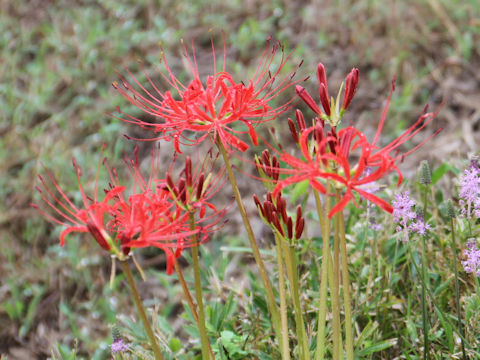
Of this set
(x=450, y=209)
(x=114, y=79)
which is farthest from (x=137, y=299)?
(x=114, y=79)

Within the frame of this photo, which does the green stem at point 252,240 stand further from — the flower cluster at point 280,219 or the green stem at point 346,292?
the green stem at point 346,292

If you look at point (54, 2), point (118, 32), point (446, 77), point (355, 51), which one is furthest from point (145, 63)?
point (446, 77)

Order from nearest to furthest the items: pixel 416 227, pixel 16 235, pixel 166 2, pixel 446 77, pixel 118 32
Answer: pixel 416 227
pixel 16 235
pixel 446 77
pixel 118 32
pixel 166 2

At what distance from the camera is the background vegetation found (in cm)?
266

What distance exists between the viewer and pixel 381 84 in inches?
142

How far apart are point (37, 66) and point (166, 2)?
3.52 ft

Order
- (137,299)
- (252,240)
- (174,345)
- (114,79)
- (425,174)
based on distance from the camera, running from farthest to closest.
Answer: (114,79)
(174,345)
(425,174)
(252,240)
(137,299)

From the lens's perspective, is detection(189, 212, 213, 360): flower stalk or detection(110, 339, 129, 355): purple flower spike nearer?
→ detection(189, 212, 213, 360): flower stalk

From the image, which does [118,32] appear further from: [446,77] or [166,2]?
[446,77]

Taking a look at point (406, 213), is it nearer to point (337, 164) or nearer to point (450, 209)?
point (450, 209)

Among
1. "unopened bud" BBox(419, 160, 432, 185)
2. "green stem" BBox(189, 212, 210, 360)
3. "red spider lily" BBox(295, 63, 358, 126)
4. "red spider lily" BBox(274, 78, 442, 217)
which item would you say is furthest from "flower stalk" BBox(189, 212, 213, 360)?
"unopened bud" BBox(419, 160, 432, 185)

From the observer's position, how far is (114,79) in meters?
3.63

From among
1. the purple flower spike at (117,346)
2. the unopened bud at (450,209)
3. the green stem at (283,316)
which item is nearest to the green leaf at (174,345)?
the purple flower spike at (117,346)

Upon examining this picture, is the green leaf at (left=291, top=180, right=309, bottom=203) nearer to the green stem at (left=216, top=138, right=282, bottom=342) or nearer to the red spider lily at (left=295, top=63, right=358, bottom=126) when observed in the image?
the green stem at (left=216, top=138, right=282, bottom=342)
